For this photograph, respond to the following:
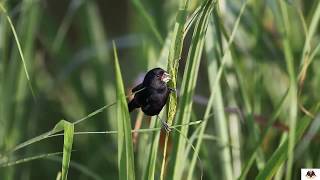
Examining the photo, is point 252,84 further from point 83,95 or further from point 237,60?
point 83,95

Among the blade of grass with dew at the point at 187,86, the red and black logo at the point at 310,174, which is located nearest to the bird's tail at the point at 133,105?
the blade of grass with dew at the point at 187,86

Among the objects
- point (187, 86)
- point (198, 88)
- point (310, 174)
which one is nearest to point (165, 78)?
point (187, 86)

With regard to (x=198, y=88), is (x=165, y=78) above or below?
below

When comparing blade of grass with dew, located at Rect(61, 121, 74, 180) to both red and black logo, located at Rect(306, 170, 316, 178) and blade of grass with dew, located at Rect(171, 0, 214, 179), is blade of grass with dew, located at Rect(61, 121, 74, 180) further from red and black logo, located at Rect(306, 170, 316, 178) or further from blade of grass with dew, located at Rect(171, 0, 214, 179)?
red and black logo, located at Rect(306, 170, 316, 178)

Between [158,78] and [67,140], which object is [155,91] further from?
[67,140]

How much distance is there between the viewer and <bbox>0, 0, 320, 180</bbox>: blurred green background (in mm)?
1035

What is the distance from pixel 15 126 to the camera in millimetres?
1409

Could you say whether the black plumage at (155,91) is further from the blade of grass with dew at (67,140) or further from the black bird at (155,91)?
the blade of grass with dew at (67,140)

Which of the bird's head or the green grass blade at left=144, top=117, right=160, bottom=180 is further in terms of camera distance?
the green grass blade at left=144, top=117, right=160, bottom=180

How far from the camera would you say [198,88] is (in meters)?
2.05

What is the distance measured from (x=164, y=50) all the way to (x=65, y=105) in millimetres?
897

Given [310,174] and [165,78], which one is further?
[310,174]

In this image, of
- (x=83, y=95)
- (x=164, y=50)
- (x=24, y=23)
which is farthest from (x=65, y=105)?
(x=164, y=50)

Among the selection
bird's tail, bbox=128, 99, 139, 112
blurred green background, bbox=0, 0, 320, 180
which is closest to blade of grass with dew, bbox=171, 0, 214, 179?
blurred green background, bbox=0, 0, 320, 180
